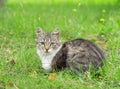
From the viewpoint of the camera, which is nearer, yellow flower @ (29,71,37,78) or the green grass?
the green grass

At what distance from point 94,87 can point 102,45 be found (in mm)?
2709

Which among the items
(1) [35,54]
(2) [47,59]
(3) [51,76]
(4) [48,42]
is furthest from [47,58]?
(3) [51,76]

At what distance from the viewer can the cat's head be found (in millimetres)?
8094

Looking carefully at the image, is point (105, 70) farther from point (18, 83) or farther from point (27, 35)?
point (27, 35)

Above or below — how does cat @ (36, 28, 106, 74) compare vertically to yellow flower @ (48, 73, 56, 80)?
above

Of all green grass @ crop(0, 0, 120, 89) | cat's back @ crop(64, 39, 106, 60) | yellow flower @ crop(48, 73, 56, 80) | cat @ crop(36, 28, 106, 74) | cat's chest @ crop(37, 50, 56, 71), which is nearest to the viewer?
green grass @ crop(0, 0, 120, 89)

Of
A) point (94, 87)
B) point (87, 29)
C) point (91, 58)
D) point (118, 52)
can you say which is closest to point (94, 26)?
point (87, 29)

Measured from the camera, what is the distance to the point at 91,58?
7684 millimetres

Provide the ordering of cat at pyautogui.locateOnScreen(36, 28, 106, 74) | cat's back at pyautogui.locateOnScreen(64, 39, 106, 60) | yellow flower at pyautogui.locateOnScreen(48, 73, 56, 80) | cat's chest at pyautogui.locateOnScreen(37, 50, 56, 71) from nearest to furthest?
1. yellow flower at pyautogui.locateOnScreen(48, 73, 56, 80)
2. cat at pyautogui.locateOnScreen(36, 28, 106, 74)
3. cat's back at pyautogui.locateOnScreen(64, 39, 106, 60)
4. cat's chest at pyautogui.locateOnScreen(37, 50, 56, 71)

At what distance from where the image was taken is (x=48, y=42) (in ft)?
26.7

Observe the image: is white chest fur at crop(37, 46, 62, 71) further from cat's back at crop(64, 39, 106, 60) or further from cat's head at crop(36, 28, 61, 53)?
cat's back at crop(64, 39, 106, 60)

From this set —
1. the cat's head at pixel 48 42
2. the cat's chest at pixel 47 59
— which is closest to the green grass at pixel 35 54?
the cat's chest at pixel 47 59

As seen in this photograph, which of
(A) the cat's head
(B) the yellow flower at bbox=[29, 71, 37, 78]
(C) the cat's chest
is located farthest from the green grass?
(A) the cat's head

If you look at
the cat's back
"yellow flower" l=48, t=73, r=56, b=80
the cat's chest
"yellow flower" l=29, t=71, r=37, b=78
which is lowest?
"yellow flower" l=48, t=73, r=56, b=80
